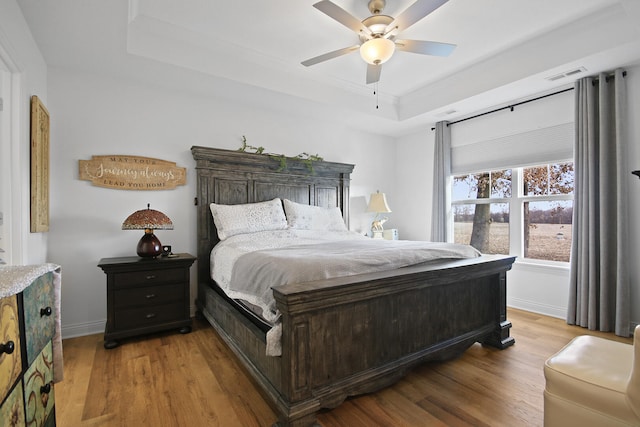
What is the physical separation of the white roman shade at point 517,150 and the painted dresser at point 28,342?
14.4 feet

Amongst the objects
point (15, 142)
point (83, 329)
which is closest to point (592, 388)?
point (15, 142)

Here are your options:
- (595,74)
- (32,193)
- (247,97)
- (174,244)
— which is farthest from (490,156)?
(32,193)

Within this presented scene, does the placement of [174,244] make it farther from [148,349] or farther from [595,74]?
[595,74]

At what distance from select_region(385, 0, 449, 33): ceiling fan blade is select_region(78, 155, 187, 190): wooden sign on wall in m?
2.50

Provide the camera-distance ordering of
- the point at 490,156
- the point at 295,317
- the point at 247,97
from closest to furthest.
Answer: the point at 295,317 → the point at 247,97 → the point at 490,156

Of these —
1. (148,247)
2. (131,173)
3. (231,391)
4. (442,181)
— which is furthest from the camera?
(442,181)

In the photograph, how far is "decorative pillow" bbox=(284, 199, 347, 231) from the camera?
3639 millimetres

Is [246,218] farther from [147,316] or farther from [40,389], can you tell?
[40,389]

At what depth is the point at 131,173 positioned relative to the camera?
3090mm

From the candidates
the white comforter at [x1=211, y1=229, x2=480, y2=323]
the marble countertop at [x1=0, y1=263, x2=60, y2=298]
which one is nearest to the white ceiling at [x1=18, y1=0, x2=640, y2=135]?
the white comforter at [x1=211, y1=229, x2=480, y2=323]

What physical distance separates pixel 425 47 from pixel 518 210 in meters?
2.50

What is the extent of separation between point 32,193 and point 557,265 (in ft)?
16.3

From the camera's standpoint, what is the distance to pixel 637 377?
1.03 meters

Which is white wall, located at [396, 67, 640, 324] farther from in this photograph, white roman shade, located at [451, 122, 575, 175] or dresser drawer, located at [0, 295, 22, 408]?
dresser drawer, located at [0, 295, 22, 408]
